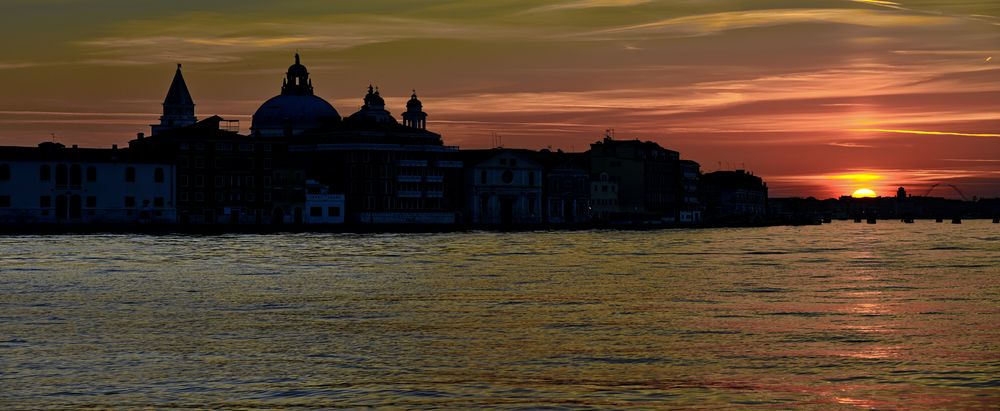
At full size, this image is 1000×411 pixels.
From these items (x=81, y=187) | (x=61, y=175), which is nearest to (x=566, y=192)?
(x=81, y=187)

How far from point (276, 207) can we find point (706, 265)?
79487 millimetres

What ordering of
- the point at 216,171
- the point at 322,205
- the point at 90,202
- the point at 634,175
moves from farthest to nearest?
the point at 634,175, the point at 322,205, the point at 216,171, the point at 90,202

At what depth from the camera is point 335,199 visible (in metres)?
140

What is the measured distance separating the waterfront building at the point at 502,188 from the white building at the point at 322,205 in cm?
2124

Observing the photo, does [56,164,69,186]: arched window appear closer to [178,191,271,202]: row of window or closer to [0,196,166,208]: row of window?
[0,196,166,208]: row of window

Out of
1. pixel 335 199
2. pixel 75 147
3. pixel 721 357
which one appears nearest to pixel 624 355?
pixel 721 357

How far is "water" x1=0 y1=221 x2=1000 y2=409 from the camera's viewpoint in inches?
809

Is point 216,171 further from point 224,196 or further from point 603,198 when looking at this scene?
point 603,198

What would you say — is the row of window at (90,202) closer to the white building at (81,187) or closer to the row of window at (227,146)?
the white building at (81,187)

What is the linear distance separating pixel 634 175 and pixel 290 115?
51.3 metres

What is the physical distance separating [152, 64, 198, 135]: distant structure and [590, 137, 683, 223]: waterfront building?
55.0 metres

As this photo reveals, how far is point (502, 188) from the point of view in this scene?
15962 cm

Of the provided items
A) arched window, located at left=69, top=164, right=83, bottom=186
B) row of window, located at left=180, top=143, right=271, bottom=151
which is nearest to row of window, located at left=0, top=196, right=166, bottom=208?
arched window, located at left=69, top=164, right=83, bottom=186

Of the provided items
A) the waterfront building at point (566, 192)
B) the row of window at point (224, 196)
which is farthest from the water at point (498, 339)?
the waterfront building at point (566, 192)
